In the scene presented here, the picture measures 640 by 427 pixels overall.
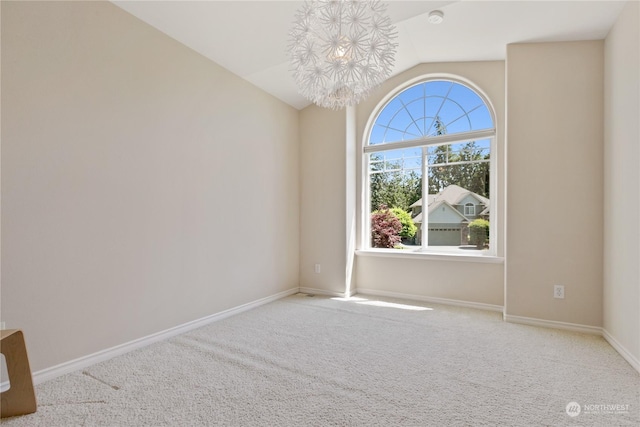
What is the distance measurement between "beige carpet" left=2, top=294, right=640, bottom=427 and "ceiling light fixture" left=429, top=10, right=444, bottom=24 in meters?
2.84

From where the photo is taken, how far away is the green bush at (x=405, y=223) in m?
4.18

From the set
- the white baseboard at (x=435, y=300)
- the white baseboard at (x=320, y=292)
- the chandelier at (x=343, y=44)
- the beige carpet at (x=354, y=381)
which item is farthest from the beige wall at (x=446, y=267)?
the chandelier at (x=343, y=44)

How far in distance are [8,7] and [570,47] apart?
4275 millimetres

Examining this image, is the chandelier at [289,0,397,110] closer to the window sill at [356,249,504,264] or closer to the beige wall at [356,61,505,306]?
the beige wall at [356,61,505,306]

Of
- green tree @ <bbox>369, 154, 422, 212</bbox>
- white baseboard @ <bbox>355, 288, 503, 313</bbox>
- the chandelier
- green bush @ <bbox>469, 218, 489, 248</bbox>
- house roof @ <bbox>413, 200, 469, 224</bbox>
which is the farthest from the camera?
green tree @ <bbox>369, 154, 422, 212</bbox>

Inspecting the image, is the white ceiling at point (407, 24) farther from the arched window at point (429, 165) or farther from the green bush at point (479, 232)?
the green bush at point (479, 232)

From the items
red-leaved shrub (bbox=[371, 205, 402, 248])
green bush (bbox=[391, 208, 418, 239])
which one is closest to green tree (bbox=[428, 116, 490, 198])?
green bush (bbox=[391, 208, 418, 239])

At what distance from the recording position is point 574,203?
2.83 metres

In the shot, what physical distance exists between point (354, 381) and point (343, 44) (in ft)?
6.80

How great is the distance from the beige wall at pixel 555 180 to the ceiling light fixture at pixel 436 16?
0.84 m

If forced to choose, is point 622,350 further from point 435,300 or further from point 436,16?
point 436,16

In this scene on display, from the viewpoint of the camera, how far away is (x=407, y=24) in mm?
2965

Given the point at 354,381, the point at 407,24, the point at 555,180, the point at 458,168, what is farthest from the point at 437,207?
the point at 354,381

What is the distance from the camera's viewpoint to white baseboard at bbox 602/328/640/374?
Result: 2.12m
